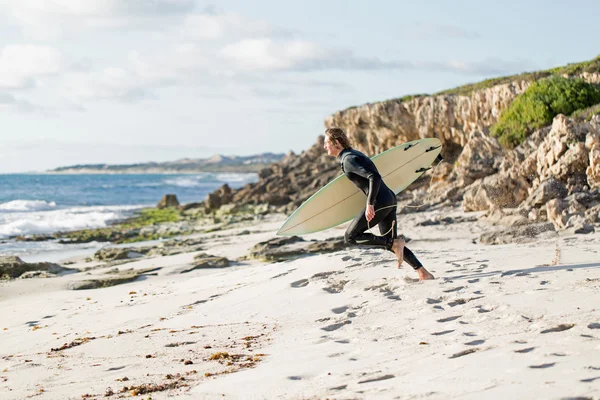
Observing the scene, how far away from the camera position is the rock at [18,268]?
10.8 metres

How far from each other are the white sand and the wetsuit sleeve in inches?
36.2

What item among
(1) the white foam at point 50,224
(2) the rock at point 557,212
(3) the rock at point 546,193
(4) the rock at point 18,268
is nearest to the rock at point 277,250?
(4) the rock at point 18,268

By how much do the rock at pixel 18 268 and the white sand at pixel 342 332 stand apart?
8.59 feet

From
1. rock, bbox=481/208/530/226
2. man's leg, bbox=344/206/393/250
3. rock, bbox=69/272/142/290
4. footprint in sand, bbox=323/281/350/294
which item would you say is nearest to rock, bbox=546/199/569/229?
rock, bbox=481/208/530/226

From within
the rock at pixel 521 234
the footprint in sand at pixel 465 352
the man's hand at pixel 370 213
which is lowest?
the footprint in sand at pixel 465 352

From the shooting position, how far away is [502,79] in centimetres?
2361

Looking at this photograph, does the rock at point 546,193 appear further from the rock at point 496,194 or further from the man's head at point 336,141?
the man's head at point 336,141

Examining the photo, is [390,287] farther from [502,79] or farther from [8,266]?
[502,79]

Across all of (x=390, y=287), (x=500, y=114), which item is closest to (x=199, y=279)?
(x=390, y=287)

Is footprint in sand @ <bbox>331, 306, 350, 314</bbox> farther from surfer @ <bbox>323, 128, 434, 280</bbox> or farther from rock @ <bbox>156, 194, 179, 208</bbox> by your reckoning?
rock @ <bbox>156, 194, 179, 208</bbox>

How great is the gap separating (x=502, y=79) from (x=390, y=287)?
1963cm

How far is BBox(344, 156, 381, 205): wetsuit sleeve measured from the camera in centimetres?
592

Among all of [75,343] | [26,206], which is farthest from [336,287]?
[26,206]

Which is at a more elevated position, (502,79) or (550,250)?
(502,79)
